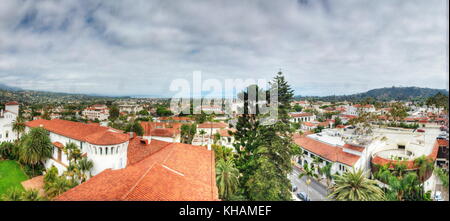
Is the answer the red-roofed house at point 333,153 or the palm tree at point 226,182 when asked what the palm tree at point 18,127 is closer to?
the palm tree at point 226,182

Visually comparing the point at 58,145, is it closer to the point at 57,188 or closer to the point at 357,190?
the point at 57,188

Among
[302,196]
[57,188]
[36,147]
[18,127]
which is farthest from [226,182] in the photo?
[18,127]

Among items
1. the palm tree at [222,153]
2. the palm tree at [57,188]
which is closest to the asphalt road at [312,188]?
the palm tree at [222,153]

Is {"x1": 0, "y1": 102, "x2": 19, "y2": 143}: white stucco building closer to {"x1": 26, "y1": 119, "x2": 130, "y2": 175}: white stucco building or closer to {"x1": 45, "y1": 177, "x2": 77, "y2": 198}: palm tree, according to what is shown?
{"x1": 26, "y1": 119, "x2": 130, "y2": 175}: white stucco building

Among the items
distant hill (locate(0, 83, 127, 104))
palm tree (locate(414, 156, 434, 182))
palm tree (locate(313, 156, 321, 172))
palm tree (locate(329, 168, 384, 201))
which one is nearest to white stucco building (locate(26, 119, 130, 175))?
distant hill (locate(0, 83, 127, 104))

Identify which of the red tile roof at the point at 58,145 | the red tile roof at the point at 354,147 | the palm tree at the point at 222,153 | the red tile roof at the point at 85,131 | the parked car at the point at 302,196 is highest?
the red tile roof at the point at 85,131

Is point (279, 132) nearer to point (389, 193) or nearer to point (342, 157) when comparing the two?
point (342, 157)
